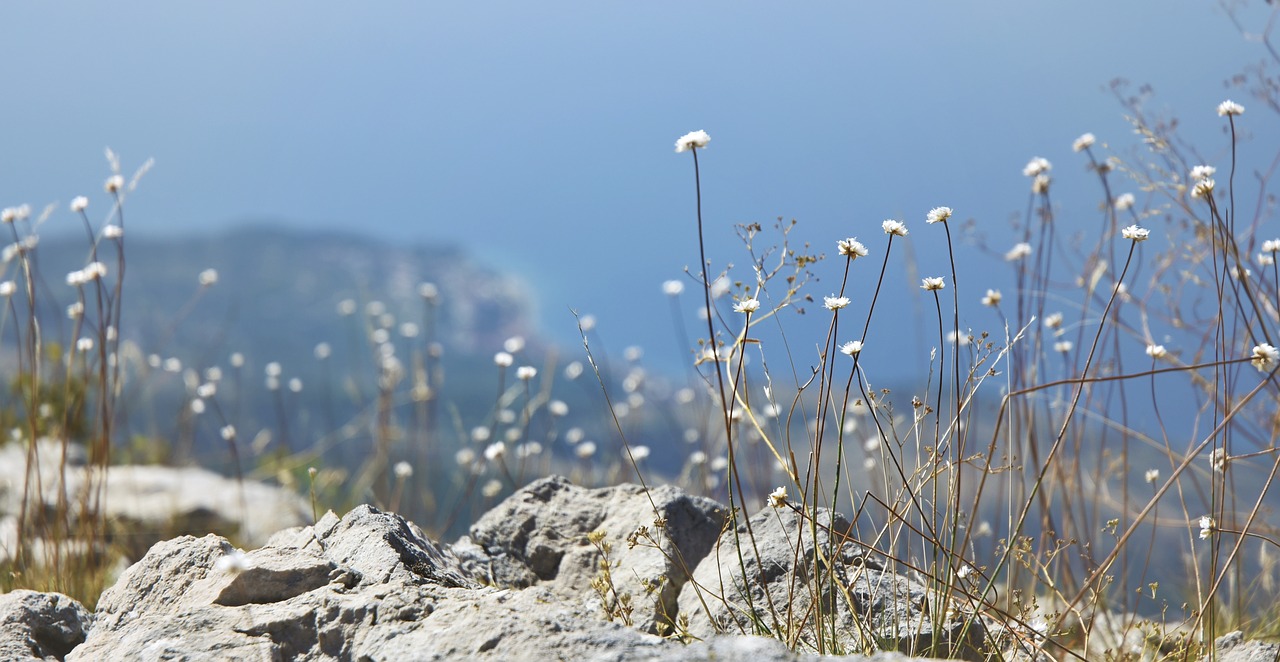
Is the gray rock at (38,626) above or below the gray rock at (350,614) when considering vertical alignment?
below

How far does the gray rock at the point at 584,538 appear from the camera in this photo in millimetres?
2375

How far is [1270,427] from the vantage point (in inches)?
132

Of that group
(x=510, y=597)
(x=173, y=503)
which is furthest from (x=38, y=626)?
(x=173, y=503)

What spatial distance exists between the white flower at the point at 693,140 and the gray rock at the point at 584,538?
887mm

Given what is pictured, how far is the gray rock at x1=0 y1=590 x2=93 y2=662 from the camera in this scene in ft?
6.79

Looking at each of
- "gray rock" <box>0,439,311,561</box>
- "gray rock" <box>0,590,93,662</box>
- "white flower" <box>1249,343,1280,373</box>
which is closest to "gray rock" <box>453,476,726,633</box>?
"gray rock" <box>0,590,93,662</box>

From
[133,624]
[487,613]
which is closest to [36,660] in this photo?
[133,624]

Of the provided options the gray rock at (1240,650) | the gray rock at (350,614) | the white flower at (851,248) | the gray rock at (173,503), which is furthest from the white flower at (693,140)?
the gray rock at (173,503)

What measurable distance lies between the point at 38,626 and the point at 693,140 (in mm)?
1724

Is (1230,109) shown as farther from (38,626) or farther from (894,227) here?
(38,626)

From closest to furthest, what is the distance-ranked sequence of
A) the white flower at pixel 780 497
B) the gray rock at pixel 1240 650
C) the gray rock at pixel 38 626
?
the white flower at pixel 780 497 → the gray rock at pixel 38 626 → the gray rock at pixel 1240 650

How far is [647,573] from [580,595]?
18 cm

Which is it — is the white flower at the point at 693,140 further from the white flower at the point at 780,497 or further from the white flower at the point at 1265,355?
the white flower at the point at 1265,355

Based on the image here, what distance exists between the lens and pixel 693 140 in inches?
75.7
